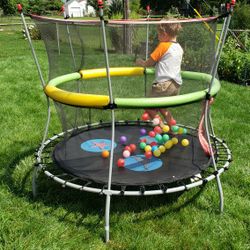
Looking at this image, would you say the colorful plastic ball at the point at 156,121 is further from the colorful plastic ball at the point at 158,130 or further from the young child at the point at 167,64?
the young child at the point at 167,64

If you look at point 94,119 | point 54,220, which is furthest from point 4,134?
point 54,220

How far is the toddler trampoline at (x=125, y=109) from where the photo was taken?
2631mm

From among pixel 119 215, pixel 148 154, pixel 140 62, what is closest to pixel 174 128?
pixel 148 154

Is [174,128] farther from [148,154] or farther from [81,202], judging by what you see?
[81,202]

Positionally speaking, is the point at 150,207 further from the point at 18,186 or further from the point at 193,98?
the point at 18,186

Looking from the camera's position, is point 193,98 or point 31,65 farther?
point 31,65

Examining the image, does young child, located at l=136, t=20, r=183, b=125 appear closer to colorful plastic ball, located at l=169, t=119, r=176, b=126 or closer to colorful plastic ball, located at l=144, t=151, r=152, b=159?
colorful plastic ball, located at l=169, t=119, r=176, b=126

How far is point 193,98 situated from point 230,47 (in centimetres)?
556

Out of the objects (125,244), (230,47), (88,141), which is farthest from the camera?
(230,47)

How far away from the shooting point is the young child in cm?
318

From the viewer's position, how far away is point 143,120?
160 inches

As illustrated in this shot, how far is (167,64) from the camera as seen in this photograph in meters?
3.31

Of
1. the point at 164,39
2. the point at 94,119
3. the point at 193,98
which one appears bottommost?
the point at 94,119

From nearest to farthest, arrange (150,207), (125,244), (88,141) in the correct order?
(125,244) < (150,207) < (88,141)
